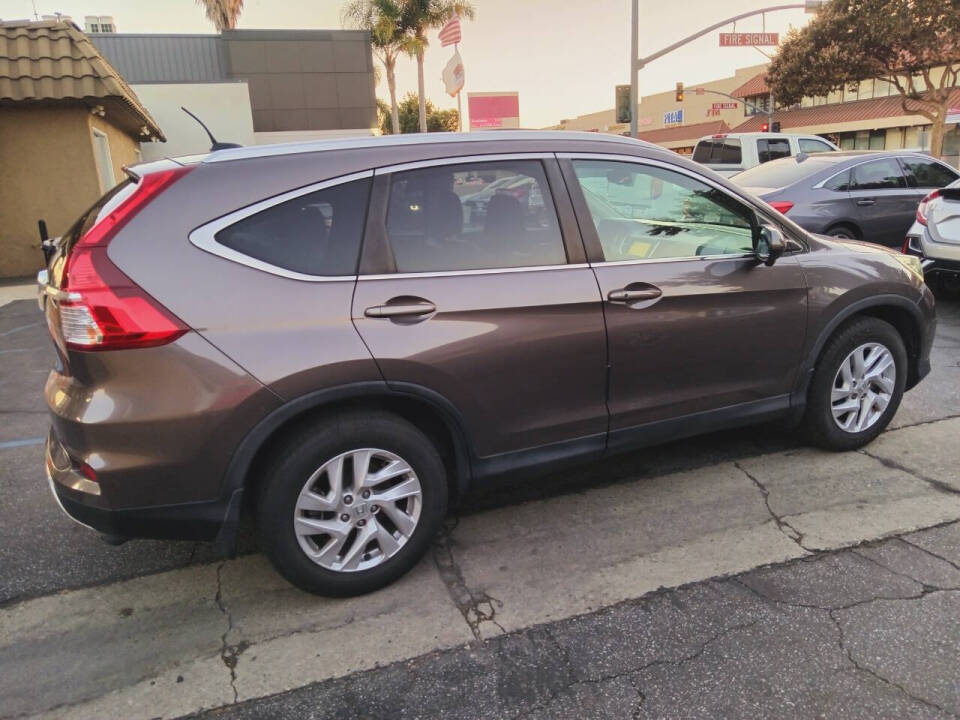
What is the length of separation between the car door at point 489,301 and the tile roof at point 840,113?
122 feet

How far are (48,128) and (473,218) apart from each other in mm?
12403

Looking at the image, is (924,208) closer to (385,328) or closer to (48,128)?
(385,328)

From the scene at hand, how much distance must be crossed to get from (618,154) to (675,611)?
1999 mm

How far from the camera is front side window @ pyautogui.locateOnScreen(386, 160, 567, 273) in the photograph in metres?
2.75

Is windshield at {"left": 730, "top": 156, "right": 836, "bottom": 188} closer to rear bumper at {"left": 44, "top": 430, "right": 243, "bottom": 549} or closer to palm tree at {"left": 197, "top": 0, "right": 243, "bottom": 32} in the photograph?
rear bumper at {"left": 44, "top": 430, "right": 243, "bottom": 549}

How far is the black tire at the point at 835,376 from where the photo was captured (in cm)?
377

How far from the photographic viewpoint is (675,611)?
2.66m

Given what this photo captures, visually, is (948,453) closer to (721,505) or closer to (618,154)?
(721,505)

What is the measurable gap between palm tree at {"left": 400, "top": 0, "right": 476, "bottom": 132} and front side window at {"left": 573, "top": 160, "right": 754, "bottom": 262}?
2977cm

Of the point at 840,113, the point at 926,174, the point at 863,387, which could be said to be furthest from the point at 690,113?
the point at 863,387

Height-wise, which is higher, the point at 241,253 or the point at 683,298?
the point at 241,253

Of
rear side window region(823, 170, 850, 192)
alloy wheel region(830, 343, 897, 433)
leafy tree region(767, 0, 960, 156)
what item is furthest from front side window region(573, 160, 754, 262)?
leafy tree region(767, 0, 960, 156)

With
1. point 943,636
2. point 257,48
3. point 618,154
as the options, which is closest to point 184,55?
point 257,48

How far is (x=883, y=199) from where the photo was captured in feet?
28.5
